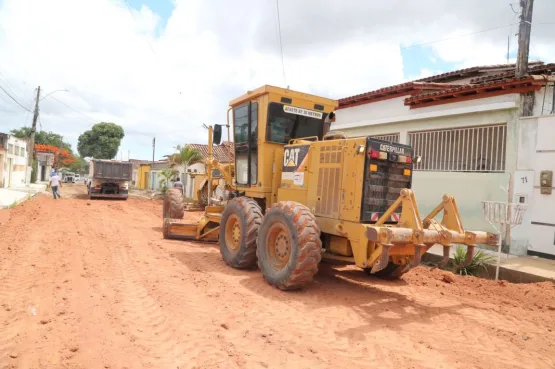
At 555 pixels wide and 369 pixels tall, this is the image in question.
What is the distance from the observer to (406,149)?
577cm

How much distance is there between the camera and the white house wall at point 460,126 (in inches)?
338

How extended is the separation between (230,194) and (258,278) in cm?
276

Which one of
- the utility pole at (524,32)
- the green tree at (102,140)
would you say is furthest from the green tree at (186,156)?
the green tree at (102,140)

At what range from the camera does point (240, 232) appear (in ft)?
20.9

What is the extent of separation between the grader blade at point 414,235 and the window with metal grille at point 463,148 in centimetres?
452

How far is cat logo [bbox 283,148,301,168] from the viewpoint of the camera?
6.28m

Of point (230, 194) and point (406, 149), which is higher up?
point (406, 149)

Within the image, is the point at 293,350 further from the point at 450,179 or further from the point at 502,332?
the point at 450,179

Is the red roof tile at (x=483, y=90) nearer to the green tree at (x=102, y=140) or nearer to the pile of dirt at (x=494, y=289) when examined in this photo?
the pile of dirt at (x=494, y=289)

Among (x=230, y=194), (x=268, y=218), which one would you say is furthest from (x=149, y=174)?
(x=268, y=218)

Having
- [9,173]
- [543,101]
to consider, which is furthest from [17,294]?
[9,173]

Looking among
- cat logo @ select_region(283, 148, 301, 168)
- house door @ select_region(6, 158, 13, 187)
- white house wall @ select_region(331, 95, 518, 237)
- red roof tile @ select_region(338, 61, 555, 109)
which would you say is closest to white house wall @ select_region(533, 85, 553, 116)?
white house wall @ select_region(331, 95, 518, 237)

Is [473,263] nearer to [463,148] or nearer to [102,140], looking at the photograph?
[463,148]

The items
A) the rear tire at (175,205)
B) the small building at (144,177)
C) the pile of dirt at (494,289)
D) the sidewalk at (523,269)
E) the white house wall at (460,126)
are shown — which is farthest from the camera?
the small building at (144,177)
